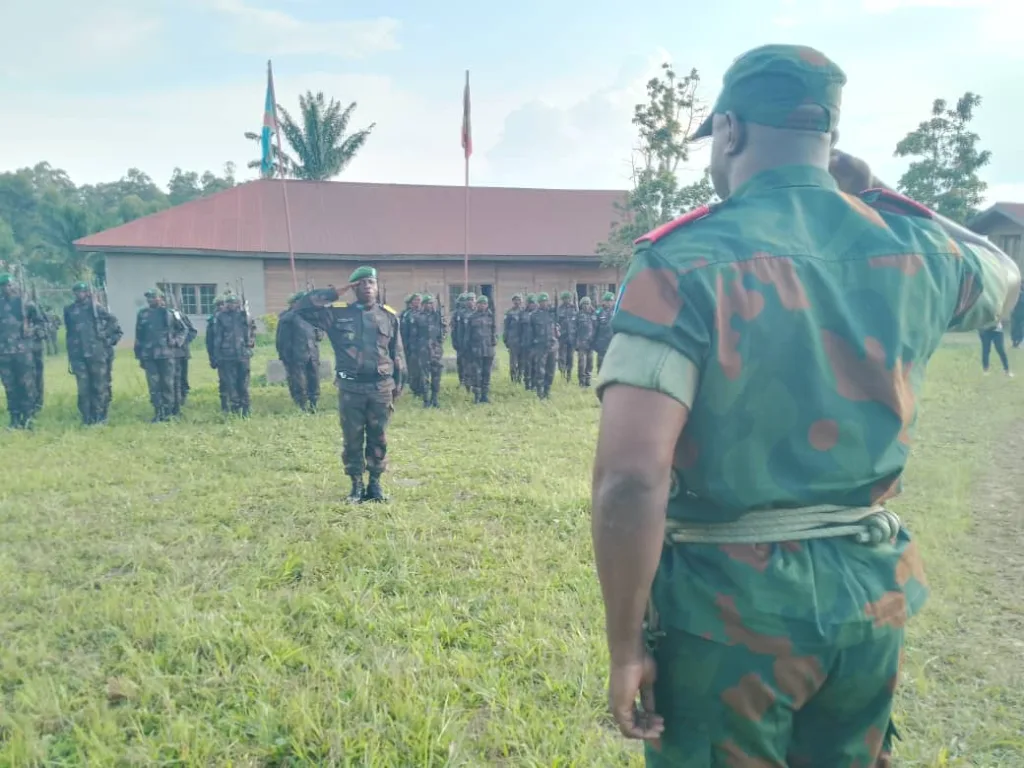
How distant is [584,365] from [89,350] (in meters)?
7.87

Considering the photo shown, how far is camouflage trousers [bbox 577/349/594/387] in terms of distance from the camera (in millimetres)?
13281

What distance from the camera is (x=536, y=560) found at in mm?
4633

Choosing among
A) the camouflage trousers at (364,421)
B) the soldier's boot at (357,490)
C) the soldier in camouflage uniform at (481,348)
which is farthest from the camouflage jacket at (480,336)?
the soldier's boot at (357,490)

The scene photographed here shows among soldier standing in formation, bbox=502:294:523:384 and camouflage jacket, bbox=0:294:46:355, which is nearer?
camouflage jacket, bbox=0:294:46:355

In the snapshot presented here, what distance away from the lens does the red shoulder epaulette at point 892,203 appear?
157 cm

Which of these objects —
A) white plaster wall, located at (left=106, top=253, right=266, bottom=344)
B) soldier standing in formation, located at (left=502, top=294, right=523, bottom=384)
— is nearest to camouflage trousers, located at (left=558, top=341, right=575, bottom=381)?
soldier standing in formation, located at (left=502, top=294, right=523, bottom=384)

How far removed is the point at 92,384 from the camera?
977 centimetres

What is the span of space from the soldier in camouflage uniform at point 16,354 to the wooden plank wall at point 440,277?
11.1 metres

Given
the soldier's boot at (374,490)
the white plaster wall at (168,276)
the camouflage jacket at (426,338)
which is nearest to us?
the soldier's boot at (374,490)

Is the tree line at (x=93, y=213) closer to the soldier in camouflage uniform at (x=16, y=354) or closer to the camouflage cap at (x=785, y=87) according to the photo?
the soldier in camouflage uniform at (x=16, y=354)

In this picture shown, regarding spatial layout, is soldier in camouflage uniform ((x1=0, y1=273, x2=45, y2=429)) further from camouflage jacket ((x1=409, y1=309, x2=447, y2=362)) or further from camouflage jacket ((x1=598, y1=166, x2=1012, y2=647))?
camouflage jacket ((x1=598, y1=166, x2=1012, y2=647))

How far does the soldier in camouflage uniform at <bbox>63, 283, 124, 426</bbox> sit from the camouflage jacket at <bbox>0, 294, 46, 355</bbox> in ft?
1.52

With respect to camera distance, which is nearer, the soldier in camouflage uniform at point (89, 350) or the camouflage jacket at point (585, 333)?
the soldier in camouflage uniform at point (89, 350)

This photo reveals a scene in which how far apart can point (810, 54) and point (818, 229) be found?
34 centimetres
